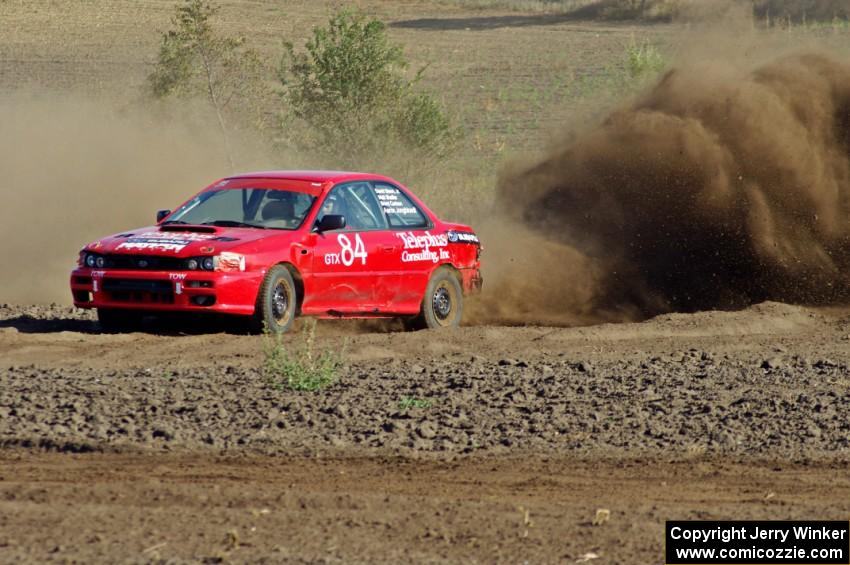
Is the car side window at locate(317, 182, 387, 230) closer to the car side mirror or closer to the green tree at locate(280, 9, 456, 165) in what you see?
the car side mirror

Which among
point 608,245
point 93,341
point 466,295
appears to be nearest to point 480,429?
point 93,341

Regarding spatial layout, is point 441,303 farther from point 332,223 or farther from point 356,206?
point 332,223

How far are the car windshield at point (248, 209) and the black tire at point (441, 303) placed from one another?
5.49 feet

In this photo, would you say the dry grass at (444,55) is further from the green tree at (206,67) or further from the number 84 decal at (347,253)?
the number 84 decal at (347,253)

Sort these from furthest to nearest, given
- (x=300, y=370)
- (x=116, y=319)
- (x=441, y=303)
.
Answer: (x=441, y=303), (x=116, y=319), (x=300, y=370)

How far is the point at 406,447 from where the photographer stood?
24.4 ft

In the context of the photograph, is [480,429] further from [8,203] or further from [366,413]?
[8,203]

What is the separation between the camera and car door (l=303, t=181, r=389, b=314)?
11.8 m

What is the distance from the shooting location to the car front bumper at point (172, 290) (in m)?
10.9

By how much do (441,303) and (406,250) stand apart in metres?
0.86

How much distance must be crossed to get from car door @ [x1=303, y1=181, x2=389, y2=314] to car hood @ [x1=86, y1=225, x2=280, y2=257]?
519 mm

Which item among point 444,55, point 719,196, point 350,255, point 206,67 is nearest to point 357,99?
point 206,67

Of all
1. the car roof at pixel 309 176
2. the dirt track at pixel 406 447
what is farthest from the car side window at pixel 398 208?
the dirt track at pixel 406 447

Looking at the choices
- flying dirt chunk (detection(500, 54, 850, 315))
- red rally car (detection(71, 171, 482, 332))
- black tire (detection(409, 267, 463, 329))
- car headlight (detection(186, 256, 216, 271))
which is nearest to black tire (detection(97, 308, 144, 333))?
red rally car (detection(71, 171, 482, 332))
